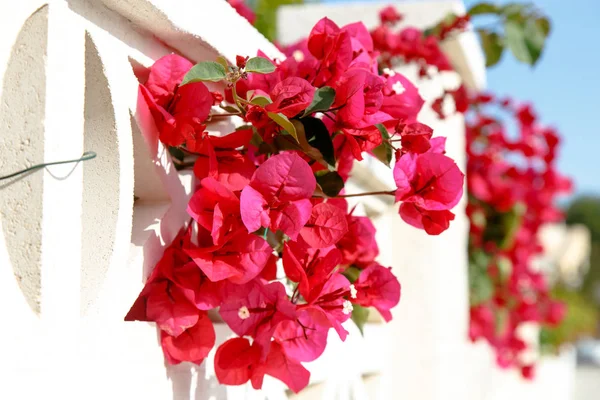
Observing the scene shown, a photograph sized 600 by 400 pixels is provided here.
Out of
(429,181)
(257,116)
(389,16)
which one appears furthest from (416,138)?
(389,16)

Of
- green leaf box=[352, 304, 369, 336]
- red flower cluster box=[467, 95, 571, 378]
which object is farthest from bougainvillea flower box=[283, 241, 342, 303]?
red flower cluster box=[467, 95, 571, 378]

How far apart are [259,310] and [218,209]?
12 cm

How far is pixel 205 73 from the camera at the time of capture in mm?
670

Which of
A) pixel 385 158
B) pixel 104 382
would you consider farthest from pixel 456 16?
pixel 104 382

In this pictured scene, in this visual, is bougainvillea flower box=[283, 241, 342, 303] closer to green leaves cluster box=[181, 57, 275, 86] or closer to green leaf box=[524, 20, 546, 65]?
green leaves cluster box=[181, 57, 275, 86]

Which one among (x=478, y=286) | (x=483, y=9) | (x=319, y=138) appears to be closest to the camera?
(x=319, y=138)

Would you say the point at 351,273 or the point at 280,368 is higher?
the point at 351,273

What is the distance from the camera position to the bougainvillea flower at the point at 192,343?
0.73 metres

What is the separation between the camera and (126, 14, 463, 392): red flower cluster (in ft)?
2.22

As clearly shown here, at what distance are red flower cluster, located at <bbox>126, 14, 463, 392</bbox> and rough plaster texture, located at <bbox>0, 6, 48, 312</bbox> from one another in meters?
0.14

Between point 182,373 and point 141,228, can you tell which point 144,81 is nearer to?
point 141,228

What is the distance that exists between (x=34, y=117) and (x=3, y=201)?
6cm

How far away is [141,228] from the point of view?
0.75 m

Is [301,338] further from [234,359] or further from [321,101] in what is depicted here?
[321,101]
